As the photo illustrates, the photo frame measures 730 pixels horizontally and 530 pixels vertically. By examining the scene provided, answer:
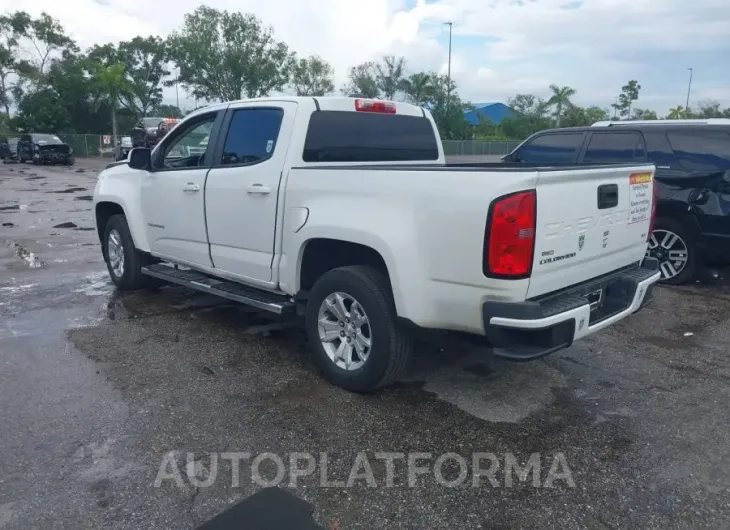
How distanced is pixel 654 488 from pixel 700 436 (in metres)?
0.77

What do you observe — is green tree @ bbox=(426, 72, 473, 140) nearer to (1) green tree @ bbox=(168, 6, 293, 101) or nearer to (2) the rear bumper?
(1) green tree @ bbox=(168, 6, 293, 101)

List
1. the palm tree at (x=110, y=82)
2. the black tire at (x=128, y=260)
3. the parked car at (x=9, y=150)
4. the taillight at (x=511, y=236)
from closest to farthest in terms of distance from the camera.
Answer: the taillight at (x=511, y=236) < the black tire at (x=128, y=260) < the parked car at (x=9, y=150) < the palm tree at (x=110, y=82)

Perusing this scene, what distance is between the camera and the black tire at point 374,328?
394cm

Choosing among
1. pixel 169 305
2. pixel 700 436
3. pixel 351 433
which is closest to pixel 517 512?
pixel 351 433

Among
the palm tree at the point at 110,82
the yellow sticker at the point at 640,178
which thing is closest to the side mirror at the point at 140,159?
the yellow sticker at the point at 640,178

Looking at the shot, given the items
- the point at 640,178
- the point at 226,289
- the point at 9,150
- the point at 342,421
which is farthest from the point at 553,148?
the point at 9,150

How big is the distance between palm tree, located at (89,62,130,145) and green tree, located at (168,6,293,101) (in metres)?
9.53

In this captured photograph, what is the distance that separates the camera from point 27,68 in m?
48.4

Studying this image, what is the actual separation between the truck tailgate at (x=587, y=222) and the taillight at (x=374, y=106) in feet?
6.47

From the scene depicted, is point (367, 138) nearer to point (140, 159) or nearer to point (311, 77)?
point (140, 159)

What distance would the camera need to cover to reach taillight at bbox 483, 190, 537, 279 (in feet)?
10.9

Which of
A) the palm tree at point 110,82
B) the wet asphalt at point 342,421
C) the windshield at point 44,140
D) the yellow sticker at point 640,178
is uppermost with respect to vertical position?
the palm tree at point 110,82

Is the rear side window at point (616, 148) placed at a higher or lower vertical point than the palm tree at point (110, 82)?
lower

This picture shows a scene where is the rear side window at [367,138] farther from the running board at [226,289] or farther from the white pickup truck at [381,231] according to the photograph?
the running board at [226,289]
